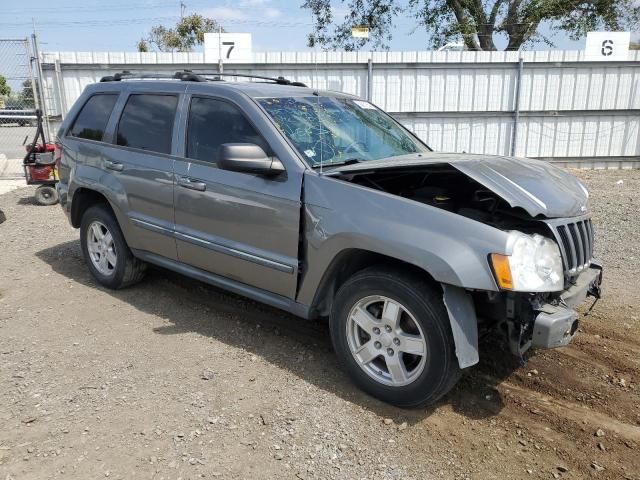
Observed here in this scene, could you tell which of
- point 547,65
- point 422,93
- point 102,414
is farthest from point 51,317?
point 547,65

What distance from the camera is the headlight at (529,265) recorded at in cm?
286

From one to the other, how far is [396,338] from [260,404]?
0.95m

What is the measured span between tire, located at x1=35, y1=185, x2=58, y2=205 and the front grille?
28.7 feet

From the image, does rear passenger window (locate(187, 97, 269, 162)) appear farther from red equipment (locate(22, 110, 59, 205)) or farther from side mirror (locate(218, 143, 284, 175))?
red equipment (locate(22, 110, 59, 205))

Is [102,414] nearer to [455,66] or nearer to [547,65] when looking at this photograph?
[455,66]

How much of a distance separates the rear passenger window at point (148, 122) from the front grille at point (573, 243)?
3.03 meters

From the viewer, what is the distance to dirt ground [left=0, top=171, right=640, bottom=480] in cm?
288

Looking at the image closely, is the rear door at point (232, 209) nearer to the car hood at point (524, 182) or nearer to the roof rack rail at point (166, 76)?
the roof rack rail at point (166, 76)

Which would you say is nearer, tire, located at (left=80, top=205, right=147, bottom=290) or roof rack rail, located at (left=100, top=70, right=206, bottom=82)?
roof rack rail, located at (left=100, top=70, right=206, bottom=82)

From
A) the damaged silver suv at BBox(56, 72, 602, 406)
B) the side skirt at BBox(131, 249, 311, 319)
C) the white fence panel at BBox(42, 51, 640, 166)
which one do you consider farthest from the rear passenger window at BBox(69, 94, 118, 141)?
the white fence panel at BBox(42, 51, 640, 166)

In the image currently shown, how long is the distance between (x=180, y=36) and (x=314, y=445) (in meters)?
39.9

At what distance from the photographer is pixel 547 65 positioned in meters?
12.6

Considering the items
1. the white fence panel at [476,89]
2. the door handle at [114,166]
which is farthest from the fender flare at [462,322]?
the white fence panel at [476,89]

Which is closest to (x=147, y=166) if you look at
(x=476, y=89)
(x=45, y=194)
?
(x=45, y=194)
